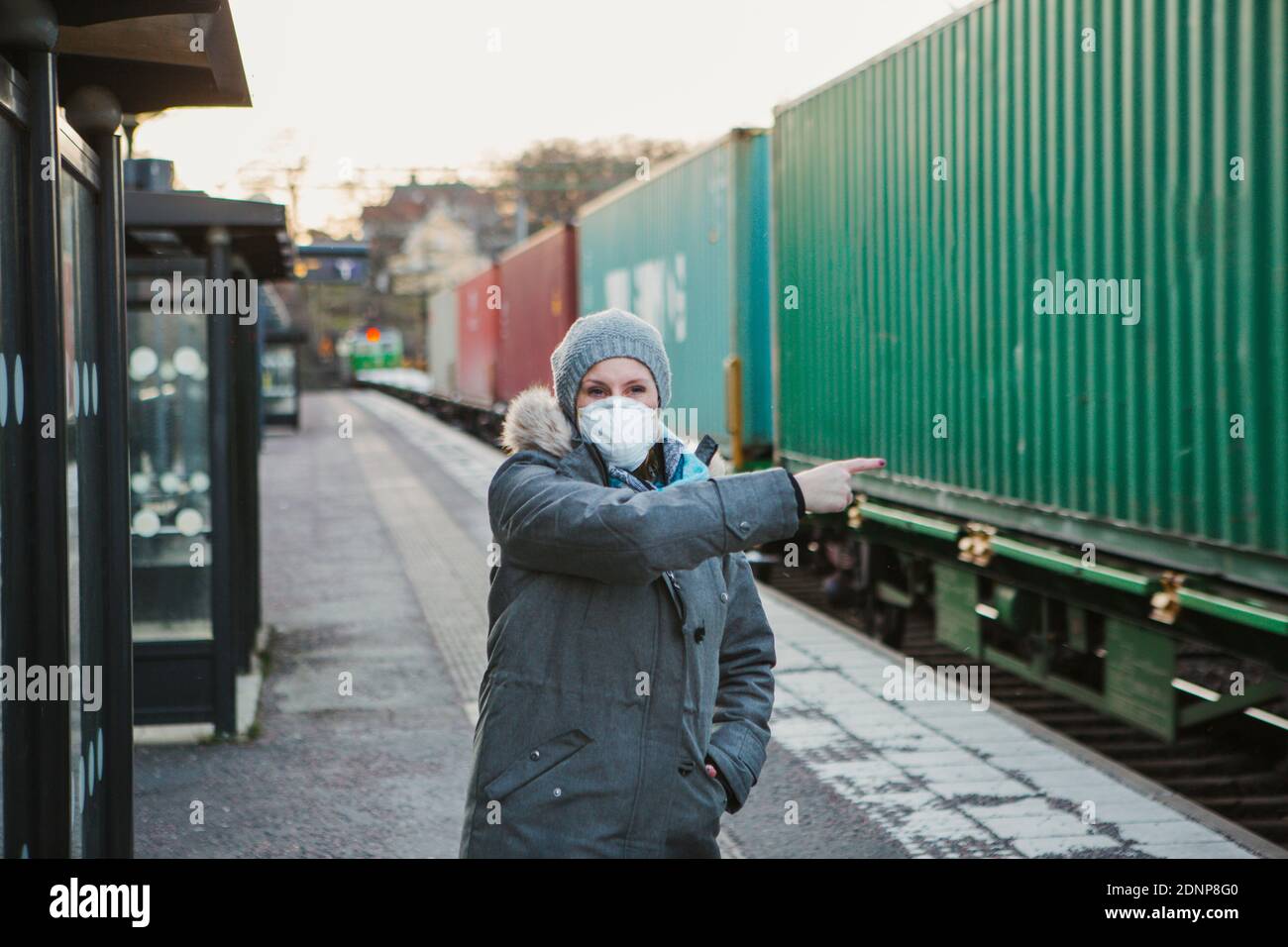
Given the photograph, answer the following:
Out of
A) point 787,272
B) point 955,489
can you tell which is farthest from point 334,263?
point 955,489

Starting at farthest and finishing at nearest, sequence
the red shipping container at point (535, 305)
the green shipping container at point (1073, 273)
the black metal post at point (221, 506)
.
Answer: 1. the red shipping container at point (535, 305)
2. the black metal post at point (221, 506)
3. the green shipping container at point (1073, 273)

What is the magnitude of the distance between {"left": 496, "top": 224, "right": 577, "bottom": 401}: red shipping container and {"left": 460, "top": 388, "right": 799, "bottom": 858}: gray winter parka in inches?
723

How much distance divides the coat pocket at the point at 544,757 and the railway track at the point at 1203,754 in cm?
435

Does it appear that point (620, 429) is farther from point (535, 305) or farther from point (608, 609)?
point (535, 305)

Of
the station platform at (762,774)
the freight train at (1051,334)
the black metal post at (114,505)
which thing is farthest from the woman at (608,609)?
the freight train at (1051,334)

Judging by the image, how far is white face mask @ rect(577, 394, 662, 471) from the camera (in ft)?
8.11

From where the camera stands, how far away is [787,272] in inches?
459

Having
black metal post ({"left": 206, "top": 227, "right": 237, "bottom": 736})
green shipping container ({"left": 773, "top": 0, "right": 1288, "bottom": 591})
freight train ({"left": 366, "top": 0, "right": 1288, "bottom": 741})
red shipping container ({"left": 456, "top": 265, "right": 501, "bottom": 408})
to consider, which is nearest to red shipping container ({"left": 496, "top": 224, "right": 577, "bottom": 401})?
red shipping container ({"left": 456, "top": 265, "right": 501, "bottom": 408})

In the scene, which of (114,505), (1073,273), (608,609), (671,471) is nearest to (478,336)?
(1073,273)

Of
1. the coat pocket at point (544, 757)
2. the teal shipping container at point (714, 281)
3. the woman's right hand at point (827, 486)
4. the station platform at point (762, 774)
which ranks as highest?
the teal shipping container at point (714, 281)

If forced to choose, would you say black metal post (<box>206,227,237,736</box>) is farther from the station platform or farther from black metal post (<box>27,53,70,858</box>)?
black metal post (<box>27,53,70,858</box>)

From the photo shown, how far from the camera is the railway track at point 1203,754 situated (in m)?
6.29

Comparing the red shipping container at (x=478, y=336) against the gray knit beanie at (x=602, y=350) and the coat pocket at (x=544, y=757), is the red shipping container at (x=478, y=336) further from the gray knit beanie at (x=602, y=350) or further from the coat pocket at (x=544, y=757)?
the coat pocket at (x=544, y=757)

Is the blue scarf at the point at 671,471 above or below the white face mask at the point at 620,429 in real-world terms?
below
